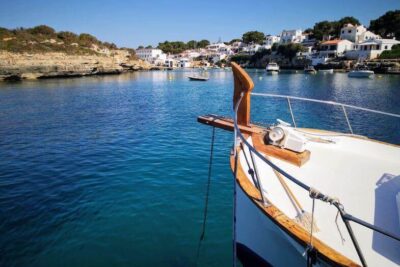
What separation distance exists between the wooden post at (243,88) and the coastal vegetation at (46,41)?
8216 cm

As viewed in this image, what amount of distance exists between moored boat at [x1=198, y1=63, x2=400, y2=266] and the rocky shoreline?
246ft

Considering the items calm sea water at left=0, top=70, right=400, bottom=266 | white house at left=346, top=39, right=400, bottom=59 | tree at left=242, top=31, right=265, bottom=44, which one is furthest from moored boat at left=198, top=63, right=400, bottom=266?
tree at left=242, top=31, right=265, bottom=44

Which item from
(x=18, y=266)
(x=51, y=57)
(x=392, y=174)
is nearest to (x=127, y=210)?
(x=18, y=266)

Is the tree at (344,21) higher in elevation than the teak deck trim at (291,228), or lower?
higher

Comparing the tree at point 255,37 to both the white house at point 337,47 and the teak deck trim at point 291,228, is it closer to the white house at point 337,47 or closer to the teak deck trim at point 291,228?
the white house at point 337,47

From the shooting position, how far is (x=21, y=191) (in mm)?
9227

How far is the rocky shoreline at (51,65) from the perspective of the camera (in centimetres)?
6216

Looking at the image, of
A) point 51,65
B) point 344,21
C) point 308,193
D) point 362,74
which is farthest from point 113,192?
point 344,21

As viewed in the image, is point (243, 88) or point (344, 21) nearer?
point (243, 88)

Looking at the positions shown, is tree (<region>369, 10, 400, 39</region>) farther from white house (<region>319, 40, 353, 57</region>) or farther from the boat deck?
the boat deck

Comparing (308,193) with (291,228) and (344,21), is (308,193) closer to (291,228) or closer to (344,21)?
(291,228)

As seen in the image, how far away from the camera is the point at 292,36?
13600 cm

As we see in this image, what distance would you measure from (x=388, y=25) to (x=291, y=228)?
455 ft

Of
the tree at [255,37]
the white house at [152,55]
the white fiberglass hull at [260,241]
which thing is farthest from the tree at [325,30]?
the white fiberglass hull at [260,241]
